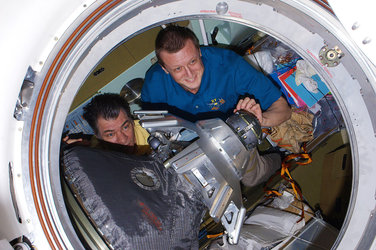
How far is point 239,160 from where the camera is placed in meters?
1.53

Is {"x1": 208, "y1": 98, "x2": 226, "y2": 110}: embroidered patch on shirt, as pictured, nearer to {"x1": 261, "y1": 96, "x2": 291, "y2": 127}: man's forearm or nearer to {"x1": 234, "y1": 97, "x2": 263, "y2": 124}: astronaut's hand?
{"x1": 261, "y1": 96, "x2": 291, "y2": 127}: man's forearm

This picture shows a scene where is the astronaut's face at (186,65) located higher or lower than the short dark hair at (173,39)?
lower

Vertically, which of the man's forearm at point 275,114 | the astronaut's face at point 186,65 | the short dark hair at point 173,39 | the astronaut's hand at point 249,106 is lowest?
the man's forearm at point 275,114

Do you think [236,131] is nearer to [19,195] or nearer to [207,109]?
[207,109]

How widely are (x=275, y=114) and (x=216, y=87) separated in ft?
1.26

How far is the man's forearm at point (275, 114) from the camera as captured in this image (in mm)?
1905

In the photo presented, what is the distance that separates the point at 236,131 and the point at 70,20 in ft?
2.65

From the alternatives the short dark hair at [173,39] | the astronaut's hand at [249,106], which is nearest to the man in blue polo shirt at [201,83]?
the short dark hair at [173,39]

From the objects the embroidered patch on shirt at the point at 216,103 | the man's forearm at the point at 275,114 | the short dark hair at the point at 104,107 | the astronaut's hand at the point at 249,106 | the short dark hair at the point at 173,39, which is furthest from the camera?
the short dark hair at the point at 104,107

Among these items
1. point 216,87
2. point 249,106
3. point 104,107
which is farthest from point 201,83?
point 104,107

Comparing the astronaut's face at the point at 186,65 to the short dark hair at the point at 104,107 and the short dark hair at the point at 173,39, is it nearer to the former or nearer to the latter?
the short dark hair at the point at 173,39

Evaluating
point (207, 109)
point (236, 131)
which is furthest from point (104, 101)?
point (236, 131)

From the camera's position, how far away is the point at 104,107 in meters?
2.20

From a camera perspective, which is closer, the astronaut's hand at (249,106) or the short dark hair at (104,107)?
the astronaut's hand at (249,106)
